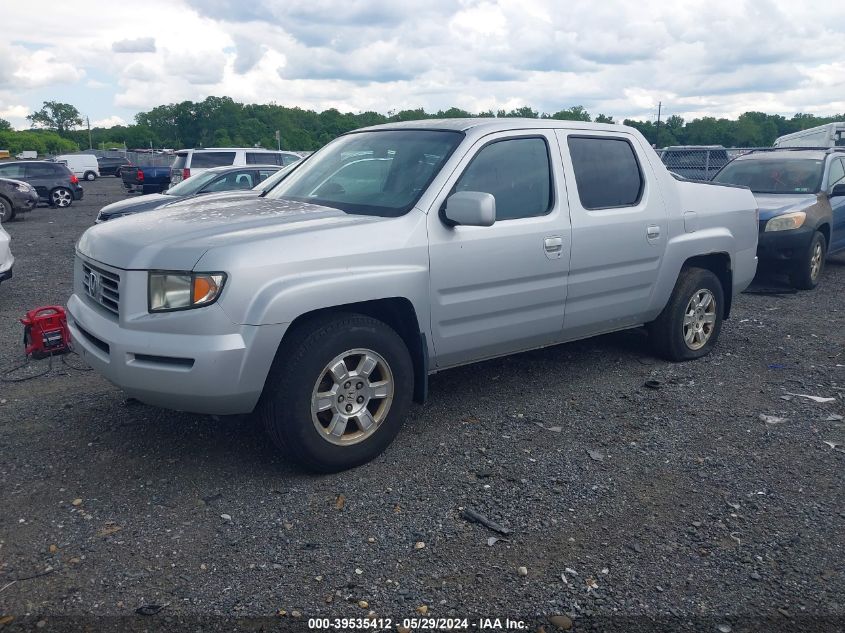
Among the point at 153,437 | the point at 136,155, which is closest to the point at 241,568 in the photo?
the point at 153,437

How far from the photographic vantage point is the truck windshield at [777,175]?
34.3ft

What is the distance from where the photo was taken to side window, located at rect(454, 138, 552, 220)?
465 centimetres

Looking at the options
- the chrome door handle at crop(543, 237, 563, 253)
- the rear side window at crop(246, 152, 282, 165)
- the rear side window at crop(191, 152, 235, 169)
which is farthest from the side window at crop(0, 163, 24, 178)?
the chrome door handle at crop(543, 237, 563, 253)

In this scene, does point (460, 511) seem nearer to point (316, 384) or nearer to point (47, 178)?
point (316, 384)

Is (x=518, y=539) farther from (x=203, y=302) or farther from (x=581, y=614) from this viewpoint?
(x=203, y=302)

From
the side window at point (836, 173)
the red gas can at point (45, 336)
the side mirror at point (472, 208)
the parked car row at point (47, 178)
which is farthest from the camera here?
the parked car row at point (47, 178)

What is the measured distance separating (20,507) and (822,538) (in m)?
3.82

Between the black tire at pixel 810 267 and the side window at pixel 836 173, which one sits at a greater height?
the side window at pixel 836 173

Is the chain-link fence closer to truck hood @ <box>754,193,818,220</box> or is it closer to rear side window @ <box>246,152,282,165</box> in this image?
truck hood @ <box>754,193,818,220</box>

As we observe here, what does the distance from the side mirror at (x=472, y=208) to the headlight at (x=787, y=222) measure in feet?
22.2

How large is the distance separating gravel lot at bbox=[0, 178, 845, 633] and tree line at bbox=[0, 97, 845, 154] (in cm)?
557

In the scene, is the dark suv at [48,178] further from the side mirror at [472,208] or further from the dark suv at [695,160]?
the side mirror at [472,208]

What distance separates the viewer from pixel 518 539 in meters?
3.48

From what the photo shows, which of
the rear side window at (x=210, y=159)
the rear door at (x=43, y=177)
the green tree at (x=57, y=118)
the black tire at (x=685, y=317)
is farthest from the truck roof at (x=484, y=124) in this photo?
the green tree at (x=57, y=118)
